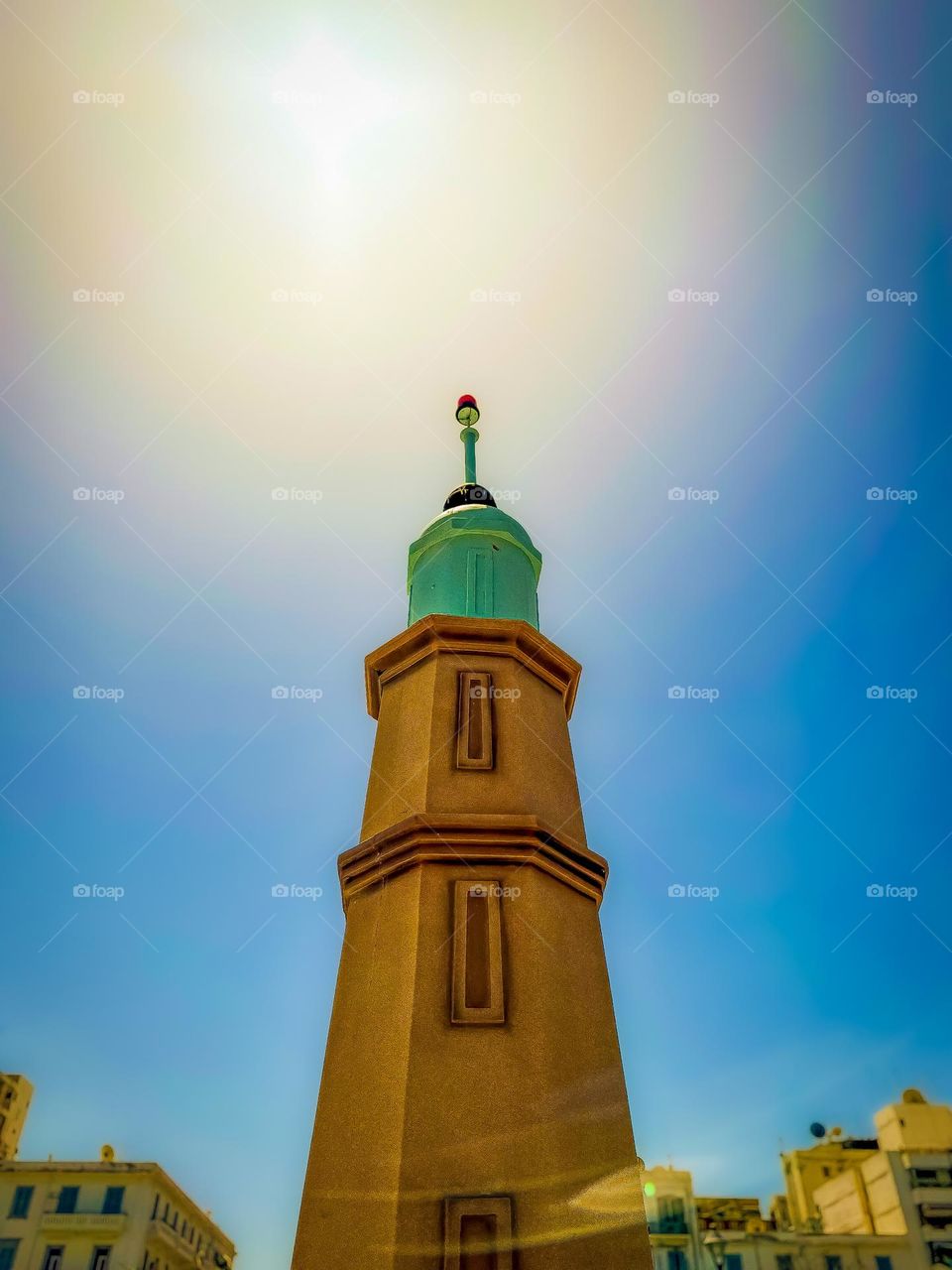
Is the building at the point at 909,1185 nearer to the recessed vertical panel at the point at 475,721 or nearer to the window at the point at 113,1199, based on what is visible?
the window at the point at 113,1199

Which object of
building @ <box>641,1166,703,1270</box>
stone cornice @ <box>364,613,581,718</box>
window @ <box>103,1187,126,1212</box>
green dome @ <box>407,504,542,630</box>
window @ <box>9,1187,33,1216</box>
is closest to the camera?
stone cornice @ <box>364,613,581,718</box>

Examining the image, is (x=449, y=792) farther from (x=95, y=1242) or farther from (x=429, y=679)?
(x=95, y=1242)

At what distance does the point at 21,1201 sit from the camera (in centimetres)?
3259

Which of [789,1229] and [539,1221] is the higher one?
[789,1229]

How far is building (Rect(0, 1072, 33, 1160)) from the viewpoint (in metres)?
43.5

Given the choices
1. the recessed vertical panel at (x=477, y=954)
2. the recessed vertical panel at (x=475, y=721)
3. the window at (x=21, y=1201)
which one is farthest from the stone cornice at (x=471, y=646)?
the window at (x=21, y=1201)

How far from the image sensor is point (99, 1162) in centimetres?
3391

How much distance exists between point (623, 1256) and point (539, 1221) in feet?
2.53

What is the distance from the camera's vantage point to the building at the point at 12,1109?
4347 centimetres

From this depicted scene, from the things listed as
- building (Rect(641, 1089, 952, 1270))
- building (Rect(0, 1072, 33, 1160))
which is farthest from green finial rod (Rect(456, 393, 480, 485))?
building (Rect(0, 1072, 33, 1160))

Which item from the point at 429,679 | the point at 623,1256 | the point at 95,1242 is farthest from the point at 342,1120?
the point at 95,1242

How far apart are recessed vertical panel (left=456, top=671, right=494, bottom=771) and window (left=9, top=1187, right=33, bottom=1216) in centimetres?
3443

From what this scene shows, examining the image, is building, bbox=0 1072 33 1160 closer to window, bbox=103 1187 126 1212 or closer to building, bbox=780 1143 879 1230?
window, bbox=103 1187 126 1212

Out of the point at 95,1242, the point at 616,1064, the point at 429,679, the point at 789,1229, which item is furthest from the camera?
the point at 789,1229
